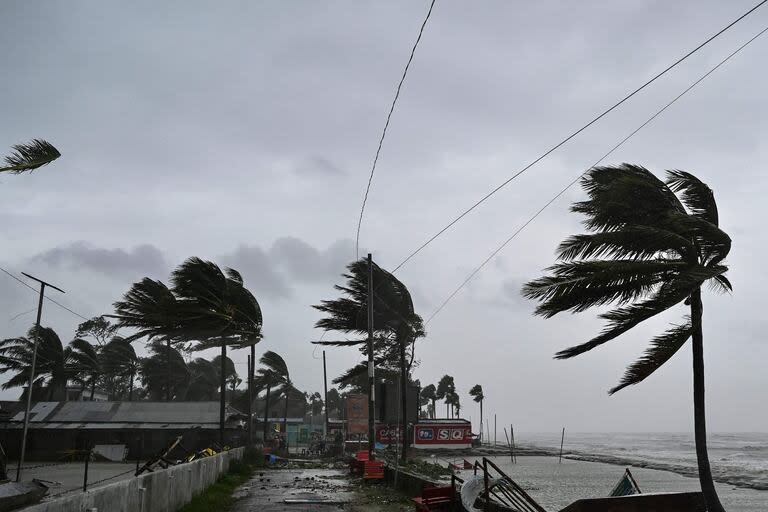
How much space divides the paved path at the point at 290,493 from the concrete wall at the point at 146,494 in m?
1.19

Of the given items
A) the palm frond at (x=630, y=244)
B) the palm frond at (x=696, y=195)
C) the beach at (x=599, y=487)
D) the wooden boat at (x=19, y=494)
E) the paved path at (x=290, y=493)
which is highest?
the palm frond at (x=696, y=195)

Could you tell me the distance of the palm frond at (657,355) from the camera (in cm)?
982

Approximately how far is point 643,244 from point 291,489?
1361 centimetres

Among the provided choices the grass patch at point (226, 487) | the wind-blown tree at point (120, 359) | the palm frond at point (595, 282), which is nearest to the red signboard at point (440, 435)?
the grass patch at point (226, 487)

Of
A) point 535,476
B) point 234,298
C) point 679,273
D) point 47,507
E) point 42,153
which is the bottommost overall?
point 535,476

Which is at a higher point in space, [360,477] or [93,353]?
[93,353]

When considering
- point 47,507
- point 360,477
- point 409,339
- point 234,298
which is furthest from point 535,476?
point 47,507

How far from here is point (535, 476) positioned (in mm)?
35812

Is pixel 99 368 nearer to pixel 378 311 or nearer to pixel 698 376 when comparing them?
pixel 378 311

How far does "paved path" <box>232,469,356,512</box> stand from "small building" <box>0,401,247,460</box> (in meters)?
10.7

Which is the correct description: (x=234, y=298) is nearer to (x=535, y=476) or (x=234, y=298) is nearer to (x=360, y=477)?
(x=360, y=477)

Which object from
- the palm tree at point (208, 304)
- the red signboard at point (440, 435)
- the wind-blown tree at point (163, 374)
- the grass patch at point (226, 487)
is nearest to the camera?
the grass patch at point (226, 487)

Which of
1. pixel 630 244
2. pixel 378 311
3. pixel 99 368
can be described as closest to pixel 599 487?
pixel 378 311

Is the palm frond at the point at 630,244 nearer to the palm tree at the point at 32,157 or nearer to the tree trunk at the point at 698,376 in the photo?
the tree trunk at the point at 698,376
